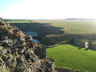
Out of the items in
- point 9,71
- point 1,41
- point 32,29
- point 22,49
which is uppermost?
point 1,41

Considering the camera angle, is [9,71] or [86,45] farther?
[86,45]

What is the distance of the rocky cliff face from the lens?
16192 mm

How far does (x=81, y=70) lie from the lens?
29844mm

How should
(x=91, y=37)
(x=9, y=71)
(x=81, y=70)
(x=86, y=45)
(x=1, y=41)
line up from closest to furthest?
(x=9, y=71), (x=1, y=41), (x=81, y=70), (x=86, y=45), (x=91, y=37)

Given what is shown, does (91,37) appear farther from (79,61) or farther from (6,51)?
(6,51)

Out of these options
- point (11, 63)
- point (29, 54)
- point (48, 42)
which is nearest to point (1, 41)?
point (11, 63)

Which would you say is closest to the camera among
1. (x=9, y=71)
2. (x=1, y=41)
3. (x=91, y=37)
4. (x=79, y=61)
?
(x=9, y=71)

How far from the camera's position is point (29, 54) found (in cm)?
1972

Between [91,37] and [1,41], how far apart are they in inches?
2931

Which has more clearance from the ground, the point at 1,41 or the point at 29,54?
the point at 1,41

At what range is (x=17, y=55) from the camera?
58.2 feet

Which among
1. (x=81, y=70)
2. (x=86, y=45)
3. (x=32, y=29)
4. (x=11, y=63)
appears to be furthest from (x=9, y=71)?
(x=32, y=29)

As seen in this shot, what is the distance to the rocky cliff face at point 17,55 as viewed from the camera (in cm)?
1619

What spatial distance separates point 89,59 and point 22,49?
75.6ft
